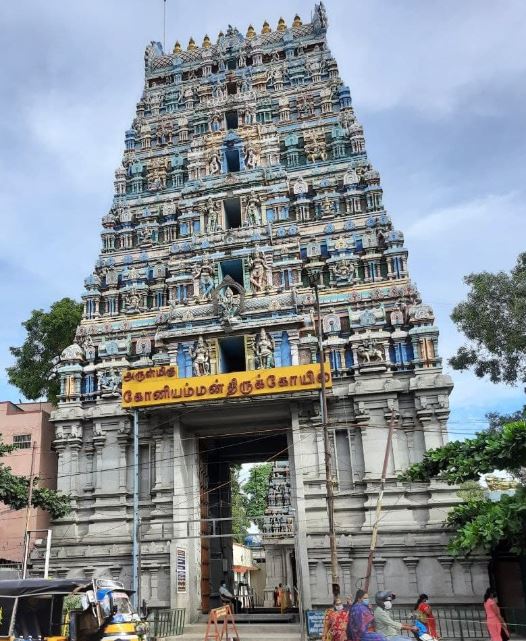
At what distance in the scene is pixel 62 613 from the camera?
12422mm

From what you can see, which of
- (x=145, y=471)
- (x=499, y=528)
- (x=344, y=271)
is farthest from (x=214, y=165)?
(x=499, y=528)

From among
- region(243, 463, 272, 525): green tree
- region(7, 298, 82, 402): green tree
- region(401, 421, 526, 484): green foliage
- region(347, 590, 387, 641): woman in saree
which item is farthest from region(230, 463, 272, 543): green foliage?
region(347, 590, 387, 641): woman in saree

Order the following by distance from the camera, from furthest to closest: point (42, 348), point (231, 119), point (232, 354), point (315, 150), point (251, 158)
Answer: point (42, 348) → point (231, 119) → point (251, 158) → point (315, 150) → point (232, 354)

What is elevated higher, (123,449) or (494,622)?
(123,449)

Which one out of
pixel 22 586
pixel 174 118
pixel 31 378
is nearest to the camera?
pixel 22 586

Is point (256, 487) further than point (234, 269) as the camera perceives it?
Yes

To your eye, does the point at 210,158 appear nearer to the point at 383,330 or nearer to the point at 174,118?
the point at 174,118

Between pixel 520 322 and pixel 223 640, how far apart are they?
1675 cm

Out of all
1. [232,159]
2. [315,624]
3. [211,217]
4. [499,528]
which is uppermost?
[232,159]

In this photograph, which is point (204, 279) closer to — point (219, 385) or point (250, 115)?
Answer: point (219, 385)

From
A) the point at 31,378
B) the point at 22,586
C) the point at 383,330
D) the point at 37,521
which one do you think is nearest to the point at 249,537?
the point at 31,378

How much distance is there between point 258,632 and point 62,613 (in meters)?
9.12

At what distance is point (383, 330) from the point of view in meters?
23.8

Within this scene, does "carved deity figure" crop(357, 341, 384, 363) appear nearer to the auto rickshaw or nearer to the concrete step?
the concrete step
